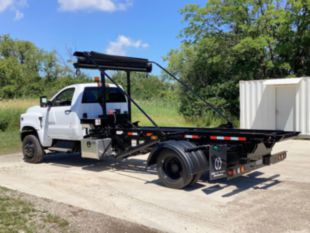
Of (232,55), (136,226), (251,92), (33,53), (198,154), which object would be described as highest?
(33,53)

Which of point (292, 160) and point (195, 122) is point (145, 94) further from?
point (292, 160)

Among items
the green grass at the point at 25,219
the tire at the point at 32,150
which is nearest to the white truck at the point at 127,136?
the tire at the point at 32,150

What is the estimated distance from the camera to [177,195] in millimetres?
7129

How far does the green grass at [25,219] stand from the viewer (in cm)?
529

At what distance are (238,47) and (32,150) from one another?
1441cm

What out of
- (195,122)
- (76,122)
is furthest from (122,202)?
(195,122)

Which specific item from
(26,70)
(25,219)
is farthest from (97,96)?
(26,70)

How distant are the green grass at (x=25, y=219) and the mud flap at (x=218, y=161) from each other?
2.82 m

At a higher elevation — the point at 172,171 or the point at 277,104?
the point at 277,104

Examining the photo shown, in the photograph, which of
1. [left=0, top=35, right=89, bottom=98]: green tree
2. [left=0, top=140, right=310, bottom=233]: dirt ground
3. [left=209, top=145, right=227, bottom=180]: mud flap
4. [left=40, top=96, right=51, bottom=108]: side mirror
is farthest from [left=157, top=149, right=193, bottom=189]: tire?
Result: [left=0, top=35, right=89, bottom=98]: green tree

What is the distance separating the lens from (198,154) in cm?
743

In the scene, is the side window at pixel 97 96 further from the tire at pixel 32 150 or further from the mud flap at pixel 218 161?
the mud flap at pixel 218 161

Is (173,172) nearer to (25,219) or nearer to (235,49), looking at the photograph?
(25,219)

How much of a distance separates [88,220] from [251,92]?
12.8 metres
